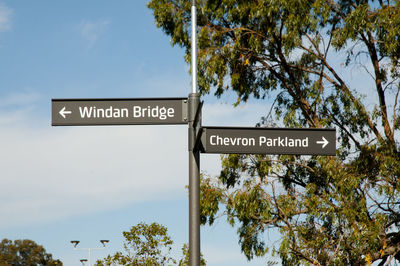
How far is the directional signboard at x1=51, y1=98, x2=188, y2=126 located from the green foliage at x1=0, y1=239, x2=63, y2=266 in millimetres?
83997

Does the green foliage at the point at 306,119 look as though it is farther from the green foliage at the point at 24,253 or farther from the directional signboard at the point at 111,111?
the green foliage at the point at 24,253

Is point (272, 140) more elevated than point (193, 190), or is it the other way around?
point (272, 140)

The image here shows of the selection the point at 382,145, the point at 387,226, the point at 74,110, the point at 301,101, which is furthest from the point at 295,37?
the point at 74,110

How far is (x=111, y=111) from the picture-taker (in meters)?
6.37

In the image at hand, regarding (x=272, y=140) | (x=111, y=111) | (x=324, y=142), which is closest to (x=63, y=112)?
(x=111, y=111)

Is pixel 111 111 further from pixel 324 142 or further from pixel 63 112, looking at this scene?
pixel 324 142

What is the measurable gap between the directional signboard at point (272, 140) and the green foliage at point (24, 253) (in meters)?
84.3

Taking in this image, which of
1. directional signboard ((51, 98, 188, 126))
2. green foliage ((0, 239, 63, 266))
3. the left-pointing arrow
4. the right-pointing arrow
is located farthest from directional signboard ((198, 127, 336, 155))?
green foliage ((0, 239, 63, 266))

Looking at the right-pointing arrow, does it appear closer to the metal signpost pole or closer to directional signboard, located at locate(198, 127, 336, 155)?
directional signboard, located at locate(198, 127, 336, 155)

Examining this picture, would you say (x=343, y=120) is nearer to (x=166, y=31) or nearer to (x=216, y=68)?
(x=216, y=68)

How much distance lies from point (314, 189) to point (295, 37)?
393cm

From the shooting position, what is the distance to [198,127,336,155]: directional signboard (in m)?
6.30

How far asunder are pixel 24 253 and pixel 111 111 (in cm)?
8696

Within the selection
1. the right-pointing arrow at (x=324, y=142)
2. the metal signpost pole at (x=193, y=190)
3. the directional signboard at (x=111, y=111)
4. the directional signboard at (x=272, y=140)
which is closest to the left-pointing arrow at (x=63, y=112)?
the directional signboard at (x=111, y=111)
